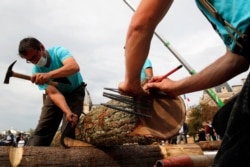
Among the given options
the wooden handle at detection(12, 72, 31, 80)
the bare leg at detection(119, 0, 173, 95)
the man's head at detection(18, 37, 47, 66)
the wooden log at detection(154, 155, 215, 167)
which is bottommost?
the wooden log at detection(154, 155, 215, 167)

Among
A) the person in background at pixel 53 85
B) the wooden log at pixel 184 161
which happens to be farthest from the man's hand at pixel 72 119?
the wooden log at pixel 184 161

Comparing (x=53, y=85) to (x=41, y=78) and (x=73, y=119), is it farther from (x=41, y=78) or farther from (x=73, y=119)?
(x=73, y=119)

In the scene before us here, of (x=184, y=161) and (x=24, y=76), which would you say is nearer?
(x=184, y=161)

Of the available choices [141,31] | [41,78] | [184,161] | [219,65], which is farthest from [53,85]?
[141,31]

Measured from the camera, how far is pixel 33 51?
13.6ft

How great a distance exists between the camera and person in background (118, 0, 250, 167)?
43.9 inches

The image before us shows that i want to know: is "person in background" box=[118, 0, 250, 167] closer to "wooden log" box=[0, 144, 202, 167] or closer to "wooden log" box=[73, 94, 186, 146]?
"wooden log" box=[73, 94, 186, 146]

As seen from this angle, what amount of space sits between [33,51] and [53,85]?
1.52 ft

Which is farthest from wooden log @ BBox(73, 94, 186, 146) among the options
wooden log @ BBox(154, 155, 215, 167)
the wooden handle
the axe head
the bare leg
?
the axe head

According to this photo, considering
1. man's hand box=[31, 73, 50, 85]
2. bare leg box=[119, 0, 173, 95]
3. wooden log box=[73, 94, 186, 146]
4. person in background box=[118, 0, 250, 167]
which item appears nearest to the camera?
person in background box=[118, 0, 250, 167]

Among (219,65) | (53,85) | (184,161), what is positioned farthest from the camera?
(53,85)

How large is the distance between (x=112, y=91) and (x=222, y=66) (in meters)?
0.75

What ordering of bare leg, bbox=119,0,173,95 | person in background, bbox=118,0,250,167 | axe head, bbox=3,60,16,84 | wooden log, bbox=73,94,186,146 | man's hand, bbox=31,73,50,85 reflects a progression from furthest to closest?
axe head, bbox=3,60,16,84 < man's hand, bbox=31,73,50,85 < wooden log, bbox=73,94,186,146 < bare leg, bbox=119,0,173,95 < person in background, bbox=118,0,250,167

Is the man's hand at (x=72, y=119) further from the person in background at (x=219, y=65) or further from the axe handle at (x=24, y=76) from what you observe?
the person in background at (x=219, y=65)
